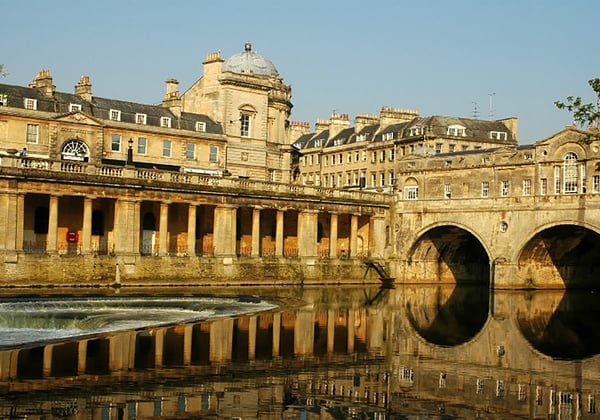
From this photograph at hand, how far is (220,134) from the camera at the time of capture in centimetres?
7088

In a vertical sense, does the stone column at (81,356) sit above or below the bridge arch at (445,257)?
below

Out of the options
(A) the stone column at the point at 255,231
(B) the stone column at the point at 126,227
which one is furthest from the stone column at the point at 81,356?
(A) the stone column at the point at 255,231

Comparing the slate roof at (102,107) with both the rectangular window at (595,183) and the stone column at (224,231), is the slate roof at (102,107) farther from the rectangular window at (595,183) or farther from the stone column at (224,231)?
the rectangular window at (595,183)

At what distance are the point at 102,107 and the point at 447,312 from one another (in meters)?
33.2

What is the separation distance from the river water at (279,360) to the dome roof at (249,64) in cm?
3550

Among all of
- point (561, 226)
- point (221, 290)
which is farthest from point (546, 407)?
point (561, 226)

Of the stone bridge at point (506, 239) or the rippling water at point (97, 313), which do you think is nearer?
the rippling water at point (97, 313)

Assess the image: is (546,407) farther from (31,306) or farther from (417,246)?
(417,246)

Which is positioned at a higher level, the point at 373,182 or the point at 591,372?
the point at 373,182

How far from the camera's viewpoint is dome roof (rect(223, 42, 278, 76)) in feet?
250

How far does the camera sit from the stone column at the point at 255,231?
58.4 meters

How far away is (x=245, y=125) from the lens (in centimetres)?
7275

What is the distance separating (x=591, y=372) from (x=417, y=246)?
39.7 m

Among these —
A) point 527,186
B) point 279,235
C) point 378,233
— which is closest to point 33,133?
point 279,235
